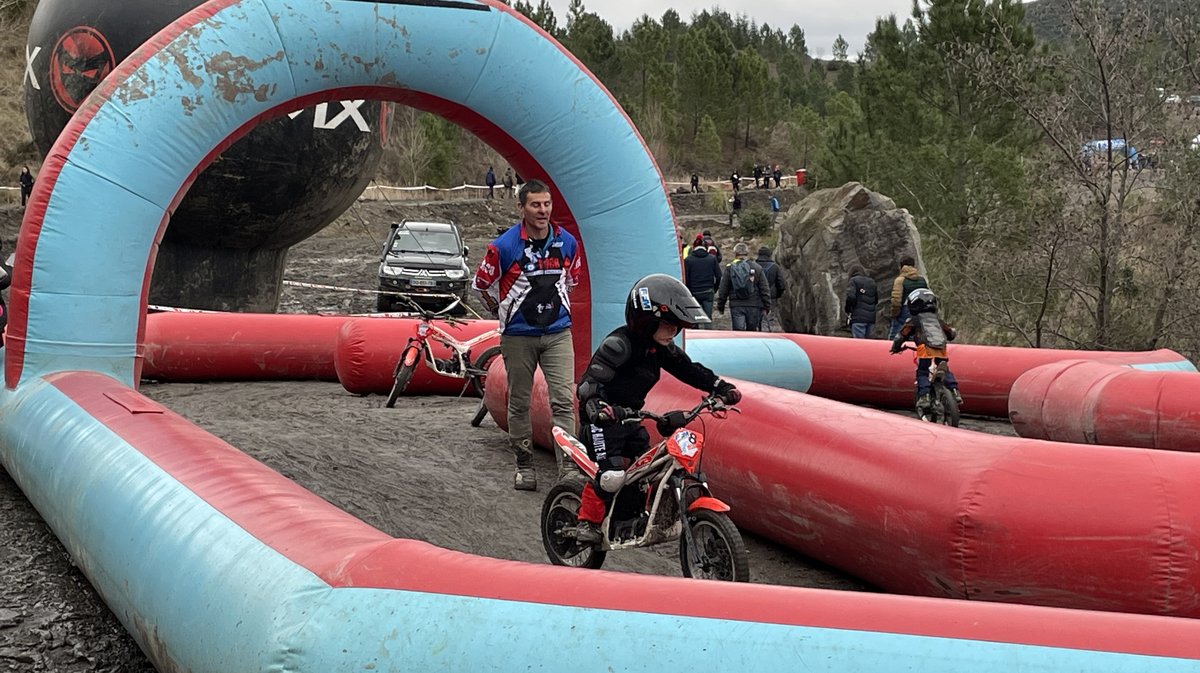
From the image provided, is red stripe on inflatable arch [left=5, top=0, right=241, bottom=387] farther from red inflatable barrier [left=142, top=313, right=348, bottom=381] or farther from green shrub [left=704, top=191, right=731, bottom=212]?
green shrub [left=704, top=191, right=731, bottom=212]

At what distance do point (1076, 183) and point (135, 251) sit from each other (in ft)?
45.9

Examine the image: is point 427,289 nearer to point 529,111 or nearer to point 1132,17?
point 1132,17

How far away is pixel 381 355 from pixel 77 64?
15.8ft

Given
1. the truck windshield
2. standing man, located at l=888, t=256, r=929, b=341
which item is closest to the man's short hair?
standing man, located at l=888, t=256, r=929, b=341

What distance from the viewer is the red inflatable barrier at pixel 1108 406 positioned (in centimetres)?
998

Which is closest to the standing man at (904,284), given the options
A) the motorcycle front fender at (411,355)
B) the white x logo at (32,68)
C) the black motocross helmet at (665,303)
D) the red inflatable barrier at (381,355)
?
the red inflatable barrier at (381,355)

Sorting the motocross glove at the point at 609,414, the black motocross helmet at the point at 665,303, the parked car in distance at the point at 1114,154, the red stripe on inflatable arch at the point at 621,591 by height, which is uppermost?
the parked car in distance at the point at 1114,154

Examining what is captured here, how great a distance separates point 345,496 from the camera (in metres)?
7.56

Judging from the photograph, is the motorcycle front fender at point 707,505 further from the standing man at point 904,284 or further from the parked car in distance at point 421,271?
the parked car in distance at point 421,271

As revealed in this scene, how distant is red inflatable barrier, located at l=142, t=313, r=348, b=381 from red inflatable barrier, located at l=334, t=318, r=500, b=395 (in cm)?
109

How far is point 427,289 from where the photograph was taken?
873 inches

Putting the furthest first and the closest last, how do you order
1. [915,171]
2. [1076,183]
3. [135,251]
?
[915,171], [1076,183], [135,251]

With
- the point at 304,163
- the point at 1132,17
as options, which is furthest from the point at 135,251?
the point at 1132,17

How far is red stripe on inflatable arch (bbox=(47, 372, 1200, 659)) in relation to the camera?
Result: 3.49 metres
